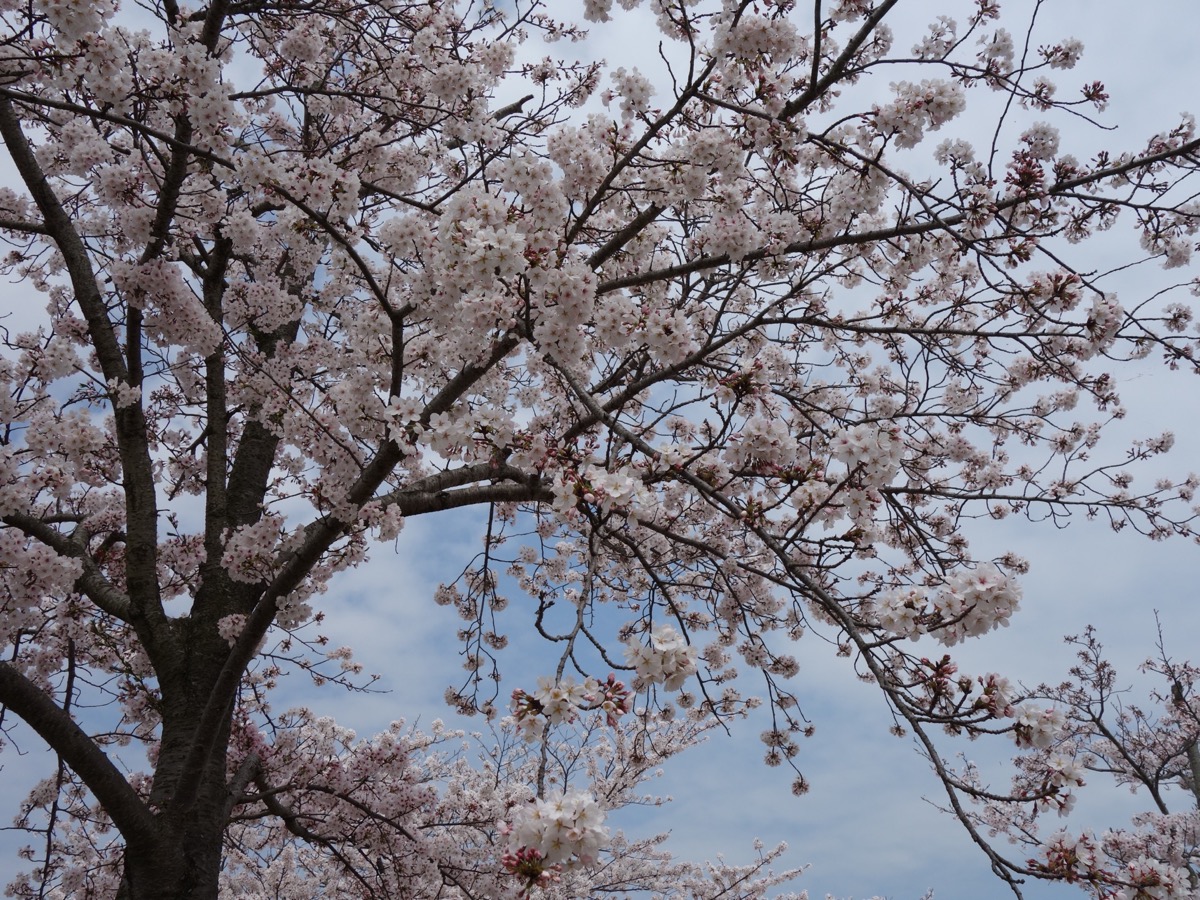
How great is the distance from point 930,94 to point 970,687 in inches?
127

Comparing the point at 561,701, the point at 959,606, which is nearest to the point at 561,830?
the point at 561,701

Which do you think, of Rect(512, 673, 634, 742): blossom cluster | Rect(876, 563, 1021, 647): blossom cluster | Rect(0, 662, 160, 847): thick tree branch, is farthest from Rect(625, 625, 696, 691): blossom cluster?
Rect(0, 662, 160, 847): thick tree branch

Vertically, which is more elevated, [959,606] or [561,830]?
[959,606]

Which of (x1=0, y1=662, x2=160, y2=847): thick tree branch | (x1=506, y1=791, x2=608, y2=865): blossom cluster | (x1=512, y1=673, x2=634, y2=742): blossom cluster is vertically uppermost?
(x1=0, y1=662, x2=160, y2=847): thick tree branch

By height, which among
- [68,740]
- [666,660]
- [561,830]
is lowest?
[561,830]

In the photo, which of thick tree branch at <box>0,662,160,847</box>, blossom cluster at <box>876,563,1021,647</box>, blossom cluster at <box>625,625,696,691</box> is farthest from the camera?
thick tree branch at <box>0,662,160,847</box>

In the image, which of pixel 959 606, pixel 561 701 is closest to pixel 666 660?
pixel 561 701

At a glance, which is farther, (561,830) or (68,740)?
(68,740)

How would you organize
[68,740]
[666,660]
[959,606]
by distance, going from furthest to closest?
[68,740] < [959,606] < [666,660]

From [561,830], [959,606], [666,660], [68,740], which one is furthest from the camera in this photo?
[68,740]

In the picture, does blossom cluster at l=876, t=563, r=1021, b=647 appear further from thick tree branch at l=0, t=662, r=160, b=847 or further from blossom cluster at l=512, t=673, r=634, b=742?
thick tree branch at l=0, t=662, r=160, b=847

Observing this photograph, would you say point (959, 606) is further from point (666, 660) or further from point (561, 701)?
point (561, 701)

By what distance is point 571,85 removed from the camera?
6.23m

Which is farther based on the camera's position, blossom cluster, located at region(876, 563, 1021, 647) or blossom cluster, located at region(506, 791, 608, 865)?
blossom cluster, located at region(876, 563, 1021, 647)
